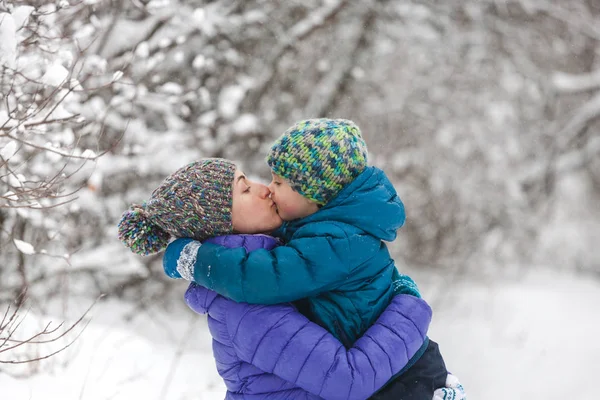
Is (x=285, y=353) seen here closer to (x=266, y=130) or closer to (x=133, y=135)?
(x=133, y=135)

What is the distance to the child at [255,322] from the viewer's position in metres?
1.75

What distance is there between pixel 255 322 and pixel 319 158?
0.57 metres

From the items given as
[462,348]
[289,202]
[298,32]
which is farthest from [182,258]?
[462,348]

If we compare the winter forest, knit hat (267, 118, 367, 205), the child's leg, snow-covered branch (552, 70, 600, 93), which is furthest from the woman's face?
snow-covered branch (552, 70, 600, 93)

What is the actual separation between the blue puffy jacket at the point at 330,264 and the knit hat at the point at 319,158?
50 millimetres

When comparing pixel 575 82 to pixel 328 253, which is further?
pixel 575 82

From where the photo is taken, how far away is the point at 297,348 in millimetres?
1747

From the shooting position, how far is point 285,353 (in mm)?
1756

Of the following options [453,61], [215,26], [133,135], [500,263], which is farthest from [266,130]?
[500,263]

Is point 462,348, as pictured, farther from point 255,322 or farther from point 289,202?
point 255,322

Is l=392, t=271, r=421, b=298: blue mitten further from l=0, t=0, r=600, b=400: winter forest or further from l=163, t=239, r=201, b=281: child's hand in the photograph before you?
l=0, t=0, r=600, b=400: winter forest

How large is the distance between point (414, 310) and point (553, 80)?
966 cm

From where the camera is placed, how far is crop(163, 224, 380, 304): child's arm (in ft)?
5.78

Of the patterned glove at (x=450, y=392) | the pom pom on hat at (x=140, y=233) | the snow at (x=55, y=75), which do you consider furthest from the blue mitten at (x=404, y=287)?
the snow at (x=55, y=75)
